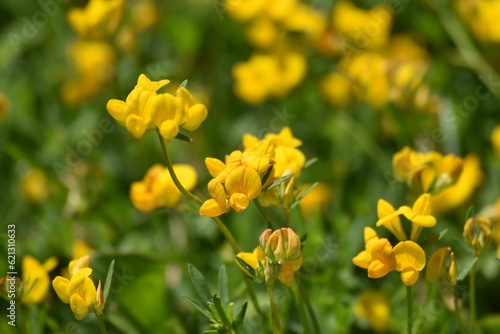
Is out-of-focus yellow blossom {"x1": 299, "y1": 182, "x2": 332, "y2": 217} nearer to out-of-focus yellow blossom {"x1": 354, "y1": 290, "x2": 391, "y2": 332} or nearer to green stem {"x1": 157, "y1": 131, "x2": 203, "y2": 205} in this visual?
out-of-focus yellow blossom {"x1": 354, "y1": 290, "x2": 391, "y2": 332}

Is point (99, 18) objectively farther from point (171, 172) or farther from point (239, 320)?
point (239, 320)

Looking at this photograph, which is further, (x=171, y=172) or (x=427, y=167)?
(x=427, y=167)

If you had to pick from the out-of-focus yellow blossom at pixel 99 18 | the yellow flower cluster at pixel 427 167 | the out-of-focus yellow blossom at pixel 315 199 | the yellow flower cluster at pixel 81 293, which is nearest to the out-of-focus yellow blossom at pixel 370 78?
the out-of-focus yellow blossom at pixel 315 199

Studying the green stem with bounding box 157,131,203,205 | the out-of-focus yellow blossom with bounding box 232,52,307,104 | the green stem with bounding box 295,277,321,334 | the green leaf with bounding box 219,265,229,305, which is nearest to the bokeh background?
the out-of-focus yellow blossom with bounding box 232,52,307,104

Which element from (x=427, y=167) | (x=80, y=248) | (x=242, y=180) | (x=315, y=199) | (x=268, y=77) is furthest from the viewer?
(x=268, y=77)

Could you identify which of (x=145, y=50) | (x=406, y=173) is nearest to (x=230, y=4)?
(x=145, y=50)

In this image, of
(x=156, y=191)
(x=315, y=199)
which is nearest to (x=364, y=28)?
(x=315, y=199)

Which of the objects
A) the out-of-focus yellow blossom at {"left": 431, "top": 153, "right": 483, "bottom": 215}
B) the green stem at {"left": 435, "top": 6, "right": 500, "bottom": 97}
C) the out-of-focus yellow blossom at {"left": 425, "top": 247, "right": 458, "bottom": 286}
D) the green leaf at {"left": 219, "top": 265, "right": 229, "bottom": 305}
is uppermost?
the out-of-focus yellow blossom at {"left": 425, "top": 247, "right": 458, "bottom": 286}
